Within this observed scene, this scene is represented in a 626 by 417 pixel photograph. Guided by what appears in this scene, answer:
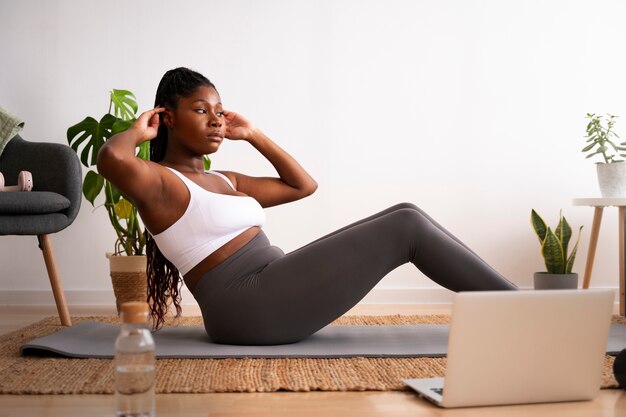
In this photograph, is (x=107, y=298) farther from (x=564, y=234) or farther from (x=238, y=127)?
(x=564, y=234)

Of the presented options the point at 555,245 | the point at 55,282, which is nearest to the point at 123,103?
the point at 55,282

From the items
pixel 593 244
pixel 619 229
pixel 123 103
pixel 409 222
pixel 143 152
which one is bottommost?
pixel 593 244

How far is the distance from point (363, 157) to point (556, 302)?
2.63 meters

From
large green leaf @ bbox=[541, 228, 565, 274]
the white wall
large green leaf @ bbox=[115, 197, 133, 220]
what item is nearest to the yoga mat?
large green leaf @ bbox=[115, 197, 133, 220]

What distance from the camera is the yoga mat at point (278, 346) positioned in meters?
2.12

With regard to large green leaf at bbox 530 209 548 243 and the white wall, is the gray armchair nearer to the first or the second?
the white wall

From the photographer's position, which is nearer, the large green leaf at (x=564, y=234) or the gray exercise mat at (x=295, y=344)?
the gray exercise mat at (x=295, y=344)

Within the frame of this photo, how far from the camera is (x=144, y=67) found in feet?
13.3

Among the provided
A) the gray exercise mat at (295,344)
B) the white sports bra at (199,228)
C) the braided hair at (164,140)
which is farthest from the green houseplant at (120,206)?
the white sports bra at (199,228)

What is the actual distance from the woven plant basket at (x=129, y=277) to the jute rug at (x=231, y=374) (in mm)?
1218

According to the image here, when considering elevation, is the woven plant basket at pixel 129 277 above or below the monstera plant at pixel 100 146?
below

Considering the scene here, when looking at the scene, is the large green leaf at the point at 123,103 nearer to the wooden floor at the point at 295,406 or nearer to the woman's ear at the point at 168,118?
the woman's ear at the point at 168,118

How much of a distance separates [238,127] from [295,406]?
1103 millimetres

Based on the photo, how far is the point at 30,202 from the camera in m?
2.94
